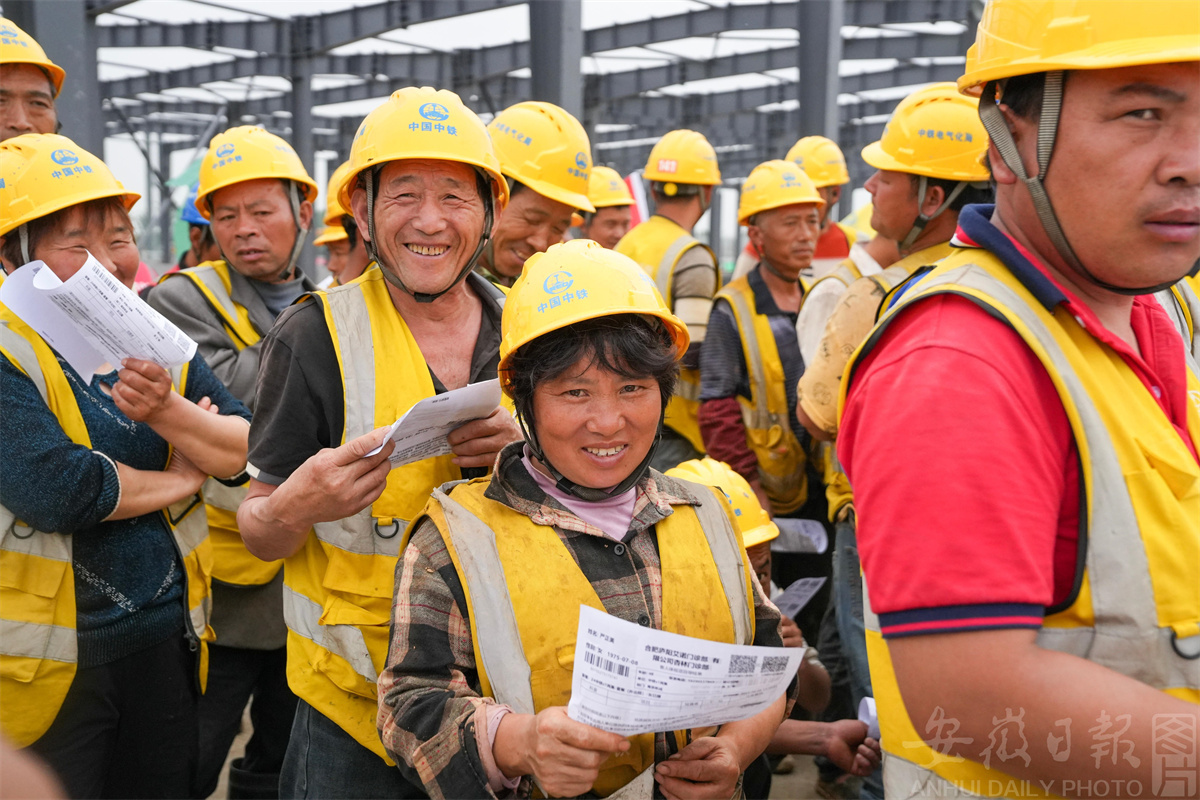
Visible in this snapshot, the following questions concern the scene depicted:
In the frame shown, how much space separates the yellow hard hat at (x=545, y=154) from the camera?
11.9 ft

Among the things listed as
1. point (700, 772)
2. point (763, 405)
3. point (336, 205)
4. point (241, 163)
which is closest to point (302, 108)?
point (336, 205)

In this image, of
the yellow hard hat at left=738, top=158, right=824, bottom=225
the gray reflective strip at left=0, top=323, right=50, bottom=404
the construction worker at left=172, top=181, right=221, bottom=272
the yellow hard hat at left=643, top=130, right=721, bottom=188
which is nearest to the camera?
the gray reflective strip at left=0, top=323, right=50, bottom=404

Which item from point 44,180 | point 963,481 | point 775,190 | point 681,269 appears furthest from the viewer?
point 681,269

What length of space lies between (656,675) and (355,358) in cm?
120

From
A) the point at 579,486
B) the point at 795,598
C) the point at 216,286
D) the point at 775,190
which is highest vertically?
the point at 775,190

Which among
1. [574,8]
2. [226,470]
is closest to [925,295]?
[226,470]

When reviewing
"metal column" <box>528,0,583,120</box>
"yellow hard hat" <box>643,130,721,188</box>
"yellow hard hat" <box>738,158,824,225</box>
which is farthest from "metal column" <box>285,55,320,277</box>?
"yellow hard hat" <box>738,158,824,225</box>

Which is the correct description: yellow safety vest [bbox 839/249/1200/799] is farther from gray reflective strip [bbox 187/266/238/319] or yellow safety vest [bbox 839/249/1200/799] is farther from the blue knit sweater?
gray reflective strip [bbox 187/266/238/319]

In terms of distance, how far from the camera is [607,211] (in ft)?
25.7

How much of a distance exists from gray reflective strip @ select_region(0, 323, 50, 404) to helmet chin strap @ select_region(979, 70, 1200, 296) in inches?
91.5

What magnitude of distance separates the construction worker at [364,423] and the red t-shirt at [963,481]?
1221 millimetres

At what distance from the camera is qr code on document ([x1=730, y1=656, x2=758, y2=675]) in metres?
1.50

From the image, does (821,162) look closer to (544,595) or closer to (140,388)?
(140,388)

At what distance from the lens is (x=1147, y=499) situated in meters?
1.21
